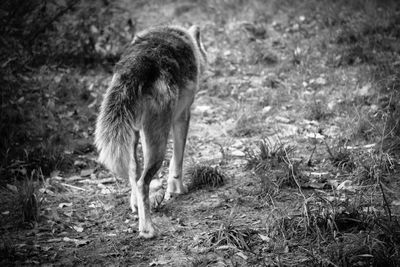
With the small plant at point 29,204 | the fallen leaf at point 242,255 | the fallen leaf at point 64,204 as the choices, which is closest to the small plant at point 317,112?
the fallen leaf at point 242,255

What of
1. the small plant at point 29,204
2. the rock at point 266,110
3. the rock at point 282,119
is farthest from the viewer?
the rock at point 266,110

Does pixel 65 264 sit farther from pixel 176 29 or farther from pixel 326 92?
pixel 326 92

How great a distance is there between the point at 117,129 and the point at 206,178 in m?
1.53

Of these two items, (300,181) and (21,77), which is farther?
(21,77)

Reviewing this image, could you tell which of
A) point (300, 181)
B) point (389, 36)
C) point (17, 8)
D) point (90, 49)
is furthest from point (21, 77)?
point (389, 36)

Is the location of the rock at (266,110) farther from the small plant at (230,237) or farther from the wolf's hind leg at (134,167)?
the small plant at (230,237)

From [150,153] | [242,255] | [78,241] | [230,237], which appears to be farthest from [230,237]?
[78,241]

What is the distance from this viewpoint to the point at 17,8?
591 centimetres

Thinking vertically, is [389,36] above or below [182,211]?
above

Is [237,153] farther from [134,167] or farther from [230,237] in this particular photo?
[230,237]

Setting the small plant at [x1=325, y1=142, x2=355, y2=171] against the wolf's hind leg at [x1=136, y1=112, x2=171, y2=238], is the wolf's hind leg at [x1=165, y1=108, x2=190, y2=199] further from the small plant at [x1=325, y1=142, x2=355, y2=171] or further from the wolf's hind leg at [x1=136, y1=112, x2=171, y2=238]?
the small plant at [x1=325, y1=142, x2=355, y2=171]

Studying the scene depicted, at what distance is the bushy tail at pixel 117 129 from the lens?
392 centimetres

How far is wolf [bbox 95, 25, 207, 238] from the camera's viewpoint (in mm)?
3951

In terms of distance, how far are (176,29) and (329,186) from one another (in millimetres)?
2585
